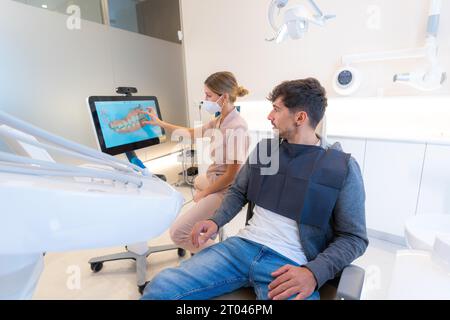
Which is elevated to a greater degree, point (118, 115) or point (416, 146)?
point (118, 115)

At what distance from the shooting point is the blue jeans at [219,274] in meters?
0.87

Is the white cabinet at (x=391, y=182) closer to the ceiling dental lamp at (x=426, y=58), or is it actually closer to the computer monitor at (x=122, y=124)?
the ceiling dental lamp at (x=426, y=58)

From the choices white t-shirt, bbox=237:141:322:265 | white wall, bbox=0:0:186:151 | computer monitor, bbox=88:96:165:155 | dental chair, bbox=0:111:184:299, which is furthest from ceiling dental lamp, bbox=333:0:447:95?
white wall, bbox=0:0:186:151

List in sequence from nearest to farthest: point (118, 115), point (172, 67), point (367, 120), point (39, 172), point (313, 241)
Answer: point (39, 172) → point (313, 241) → point (118, 115) → point (367, 120) → point (172, 67)

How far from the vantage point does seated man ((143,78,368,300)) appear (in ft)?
2.84

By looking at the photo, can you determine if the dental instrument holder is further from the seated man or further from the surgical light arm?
the surgical light arm

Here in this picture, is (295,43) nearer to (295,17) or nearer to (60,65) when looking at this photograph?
(295,17)

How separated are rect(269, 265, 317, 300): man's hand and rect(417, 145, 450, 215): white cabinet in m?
1.55

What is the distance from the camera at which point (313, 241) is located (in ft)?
3.20

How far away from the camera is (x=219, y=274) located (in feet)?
3.07

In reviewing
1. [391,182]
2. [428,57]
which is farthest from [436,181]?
[428,57]

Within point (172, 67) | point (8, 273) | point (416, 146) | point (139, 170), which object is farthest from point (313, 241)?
point (172, 67)
